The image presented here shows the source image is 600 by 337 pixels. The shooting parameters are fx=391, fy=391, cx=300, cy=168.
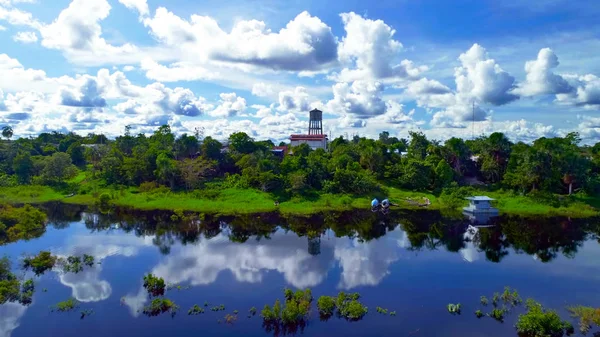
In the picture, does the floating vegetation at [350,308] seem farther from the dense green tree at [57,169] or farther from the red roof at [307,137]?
the red roof at [307,137]

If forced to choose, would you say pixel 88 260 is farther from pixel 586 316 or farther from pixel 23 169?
pixel 23 169

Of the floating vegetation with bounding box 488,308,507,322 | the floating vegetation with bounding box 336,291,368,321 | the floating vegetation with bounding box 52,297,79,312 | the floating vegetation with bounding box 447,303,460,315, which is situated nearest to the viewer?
the floating vegetation with bounding box 488,308,507,322

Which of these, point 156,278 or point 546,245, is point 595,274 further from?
point 156,278

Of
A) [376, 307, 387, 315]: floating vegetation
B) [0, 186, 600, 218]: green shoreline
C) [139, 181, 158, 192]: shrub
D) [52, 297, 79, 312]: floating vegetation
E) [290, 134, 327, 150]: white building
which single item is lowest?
[52, 297, 79, 312]: floating vegetation

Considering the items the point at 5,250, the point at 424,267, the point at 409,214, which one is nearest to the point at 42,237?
the point at 5,250

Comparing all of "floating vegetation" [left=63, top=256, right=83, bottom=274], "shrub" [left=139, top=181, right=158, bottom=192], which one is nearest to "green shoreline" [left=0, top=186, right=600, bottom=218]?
"shrub" [left=139, top=181, right=158, bottom=192]

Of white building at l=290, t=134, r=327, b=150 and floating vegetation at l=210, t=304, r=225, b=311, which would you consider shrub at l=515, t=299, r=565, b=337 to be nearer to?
floating vegetation at l=210, t=304, r=225, b=311
